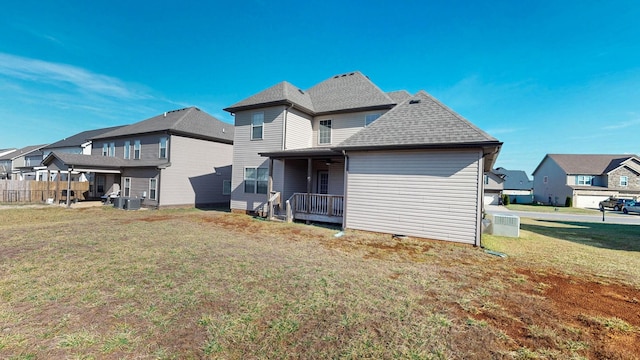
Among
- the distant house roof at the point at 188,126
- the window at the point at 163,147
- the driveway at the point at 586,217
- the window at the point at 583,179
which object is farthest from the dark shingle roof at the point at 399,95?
the window at the point at 583,179

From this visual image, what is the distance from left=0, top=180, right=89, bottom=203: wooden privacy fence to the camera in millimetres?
18609

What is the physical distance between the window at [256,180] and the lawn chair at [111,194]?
11.5m

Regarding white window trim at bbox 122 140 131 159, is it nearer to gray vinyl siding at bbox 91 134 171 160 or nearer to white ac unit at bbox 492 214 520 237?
gray vinyl siding at bbox 91 134 171 160

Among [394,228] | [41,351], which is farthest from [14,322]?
[394,228]

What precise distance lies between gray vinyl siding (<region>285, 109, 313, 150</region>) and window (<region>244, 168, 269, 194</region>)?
199 cm

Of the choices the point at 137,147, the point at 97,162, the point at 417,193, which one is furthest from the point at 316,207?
the point at 97,162

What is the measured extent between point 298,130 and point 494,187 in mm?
31461

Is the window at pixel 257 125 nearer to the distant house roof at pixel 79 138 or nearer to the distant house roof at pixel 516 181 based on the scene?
the distant house roof at pixel 79 138

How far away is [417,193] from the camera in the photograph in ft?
29.5


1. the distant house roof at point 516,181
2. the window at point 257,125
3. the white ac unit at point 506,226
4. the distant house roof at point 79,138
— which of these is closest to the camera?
the white ac unit at point 506,226

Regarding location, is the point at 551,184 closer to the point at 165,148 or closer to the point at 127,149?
the point at 165,148

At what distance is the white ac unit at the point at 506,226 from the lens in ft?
33.2

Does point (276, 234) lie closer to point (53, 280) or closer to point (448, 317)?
point (53, 280)

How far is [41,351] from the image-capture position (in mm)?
2820
